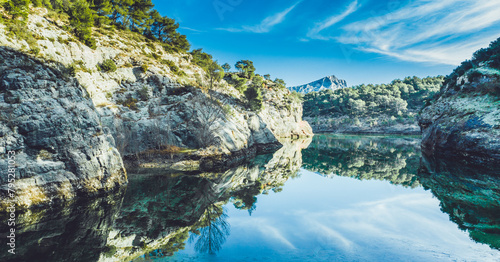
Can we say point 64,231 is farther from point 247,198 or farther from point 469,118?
point 469,118

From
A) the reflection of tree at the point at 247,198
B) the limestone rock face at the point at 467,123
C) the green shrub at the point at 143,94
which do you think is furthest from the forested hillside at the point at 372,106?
the green shrub at the point at 143,94

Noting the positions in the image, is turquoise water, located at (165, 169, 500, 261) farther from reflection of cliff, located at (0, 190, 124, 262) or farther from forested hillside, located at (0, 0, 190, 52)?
forested hillside, located at (0, 0, 190, 52)

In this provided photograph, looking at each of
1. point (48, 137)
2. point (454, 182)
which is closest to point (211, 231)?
point (48, 137)

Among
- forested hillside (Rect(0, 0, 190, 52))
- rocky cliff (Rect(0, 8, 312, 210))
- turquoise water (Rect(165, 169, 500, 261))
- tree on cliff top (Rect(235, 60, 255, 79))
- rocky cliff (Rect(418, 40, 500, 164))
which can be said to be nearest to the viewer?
turquoise water (Rect(165, 169, 500, 261))

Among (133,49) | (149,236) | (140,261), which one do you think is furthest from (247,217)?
(133,49)

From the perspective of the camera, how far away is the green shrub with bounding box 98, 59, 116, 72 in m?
30.5

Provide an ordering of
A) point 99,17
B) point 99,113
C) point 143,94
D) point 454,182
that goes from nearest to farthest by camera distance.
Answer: point 454,182
point 99,113
point 143,94
point 99,17

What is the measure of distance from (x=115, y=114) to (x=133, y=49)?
1693cm

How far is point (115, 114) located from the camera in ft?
92.5

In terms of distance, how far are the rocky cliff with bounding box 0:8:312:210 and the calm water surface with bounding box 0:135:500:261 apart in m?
3.15

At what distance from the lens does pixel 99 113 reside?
26.2m

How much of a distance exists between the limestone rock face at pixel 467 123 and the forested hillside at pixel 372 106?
2613 inches

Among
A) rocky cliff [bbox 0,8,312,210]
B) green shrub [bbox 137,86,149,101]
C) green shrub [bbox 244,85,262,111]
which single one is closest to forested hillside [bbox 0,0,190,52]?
rocky cliff [bbox 0,8,312,210]

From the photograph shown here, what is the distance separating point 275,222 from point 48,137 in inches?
698
